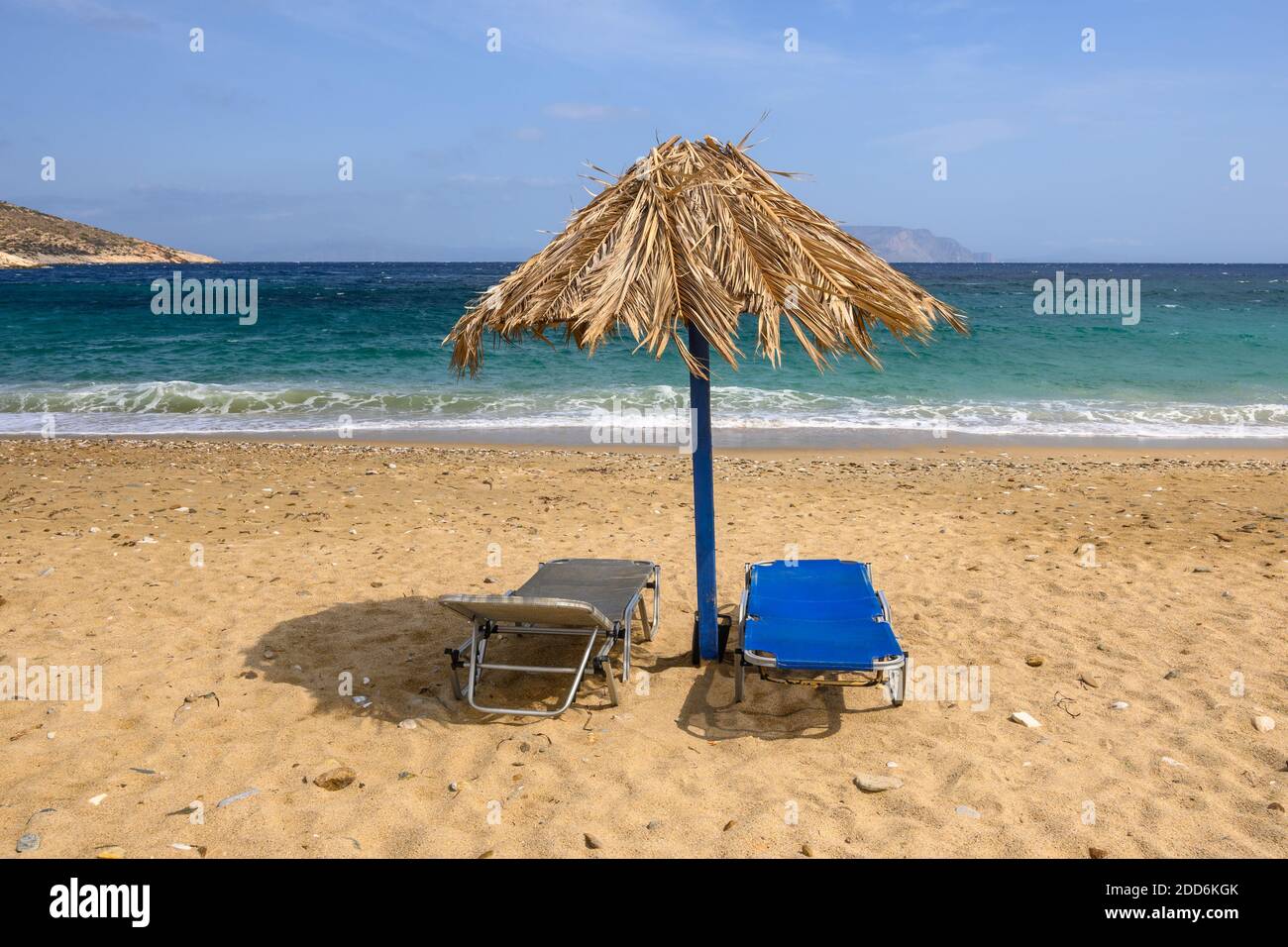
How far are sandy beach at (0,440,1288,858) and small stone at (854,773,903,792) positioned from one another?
5cm

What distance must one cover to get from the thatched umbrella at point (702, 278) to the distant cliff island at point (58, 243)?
9128 centimetres

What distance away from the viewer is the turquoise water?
1476 centimetres

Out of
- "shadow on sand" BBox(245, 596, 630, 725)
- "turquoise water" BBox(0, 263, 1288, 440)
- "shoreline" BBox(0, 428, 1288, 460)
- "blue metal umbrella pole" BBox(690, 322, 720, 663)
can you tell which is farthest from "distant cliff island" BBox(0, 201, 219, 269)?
"blue metal umbrella pole" BBox(690, 322, 720, 663)

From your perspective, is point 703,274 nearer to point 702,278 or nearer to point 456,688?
point 702,278

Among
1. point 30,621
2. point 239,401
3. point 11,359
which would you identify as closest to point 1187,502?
point 30,621

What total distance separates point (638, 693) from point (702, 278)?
2.06m

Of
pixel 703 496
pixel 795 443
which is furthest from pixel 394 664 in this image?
pixel 795 443

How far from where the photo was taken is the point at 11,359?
69.7 ft

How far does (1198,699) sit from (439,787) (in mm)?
3520

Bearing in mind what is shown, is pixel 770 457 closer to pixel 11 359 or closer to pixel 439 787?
pixel 439 787

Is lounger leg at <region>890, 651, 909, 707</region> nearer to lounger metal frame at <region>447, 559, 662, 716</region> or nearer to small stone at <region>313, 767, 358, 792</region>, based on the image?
lounger metal frame at <region>447, 559, 662, 716</region>

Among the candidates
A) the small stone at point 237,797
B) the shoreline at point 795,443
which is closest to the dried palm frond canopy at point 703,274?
the small stone at point 237,797

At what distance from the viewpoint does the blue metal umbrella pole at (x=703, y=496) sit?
4.23 metres

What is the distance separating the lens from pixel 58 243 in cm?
8862
